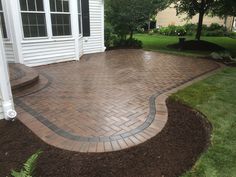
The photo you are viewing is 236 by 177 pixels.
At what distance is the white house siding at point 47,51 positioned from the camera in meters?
6.64

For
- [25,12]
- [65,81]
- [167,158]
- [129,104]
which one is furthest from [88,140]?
[25,12]

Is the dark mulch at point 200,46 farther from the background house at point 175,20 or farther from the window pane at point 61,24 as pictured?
the background house at point 175,20

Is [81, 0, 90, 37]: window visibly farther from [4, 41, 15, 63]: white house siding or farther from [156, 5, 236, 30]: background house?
[156, 5, 236, 30]: background house

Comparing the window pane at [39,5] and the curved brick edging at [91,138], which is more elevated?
the window pane at [39,5]

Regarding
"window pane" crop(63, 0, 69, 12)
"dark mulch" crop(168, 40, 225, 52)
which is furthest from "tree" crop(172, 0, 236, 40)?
"window pane" crop(63, 0, 69, 12)

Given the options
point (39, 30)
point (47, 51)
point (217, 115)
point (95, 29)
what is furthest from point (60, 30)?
point (217, 115)

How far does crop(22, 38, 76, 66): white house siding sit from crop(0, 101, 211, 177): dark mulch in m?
3.98

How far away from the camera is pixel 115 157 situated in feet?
8.48

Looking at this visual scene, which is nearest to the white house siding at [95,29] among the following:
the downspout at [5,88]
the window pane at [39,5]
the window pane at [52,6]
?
the window pane at [52,6]

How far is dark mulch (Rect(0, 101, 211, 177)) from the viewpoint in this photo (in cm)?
235

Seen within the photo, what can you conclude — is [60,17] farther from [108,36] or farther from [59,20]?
[108,36]

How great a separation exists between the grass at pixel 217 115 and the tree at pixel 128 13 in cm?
672

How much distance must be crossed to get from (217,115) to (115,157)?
2128 mm

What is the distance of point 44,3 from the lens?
6625mm
